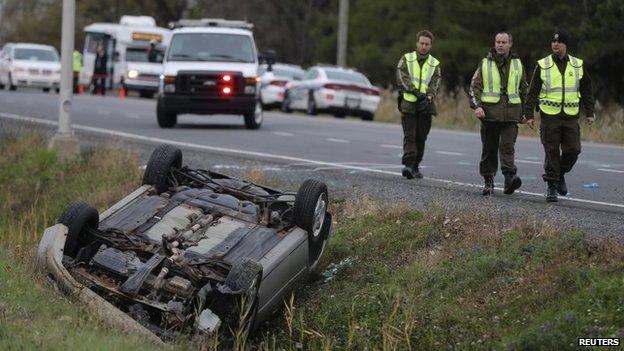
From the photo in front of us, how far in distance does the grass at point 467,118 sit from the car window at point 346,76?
1274 mm

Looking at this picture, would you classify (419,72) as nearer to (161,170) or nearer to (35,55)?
(161,170)

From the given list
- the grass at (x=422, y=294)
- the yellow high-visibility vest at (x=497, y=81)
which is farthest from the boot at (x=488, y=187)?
the grass at (x=422, y=294)

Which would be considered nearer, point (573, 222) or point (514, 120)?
point (573, 222)

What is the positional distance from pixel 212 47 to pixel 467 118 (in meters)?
8.75

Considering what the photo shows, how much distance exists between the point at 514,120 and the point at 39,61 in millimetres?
38310

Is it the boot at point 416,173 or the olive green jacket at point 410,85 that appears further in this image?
the boot at point 416,173

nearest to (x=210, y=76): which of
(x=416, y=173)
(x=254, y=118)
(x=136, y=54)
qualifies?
(x=254, y=118)

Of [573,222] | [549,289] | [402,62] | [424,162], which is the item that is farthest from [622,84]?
[549,289]

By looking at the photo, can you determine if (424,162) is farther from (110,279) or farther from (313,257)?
(110,279)

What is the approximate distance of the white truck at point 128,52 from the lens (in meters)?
50.4

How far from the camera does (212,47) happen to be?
26.8 metres

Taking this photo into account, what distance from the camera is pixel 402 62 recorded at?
602 inches

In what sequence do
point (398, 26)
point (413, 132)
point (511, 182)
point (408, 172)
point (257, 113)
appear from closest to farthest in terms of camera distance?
point (511, 182) < point (413, 132) < point (408, 172) < point (257, 113) < point (398, 26)

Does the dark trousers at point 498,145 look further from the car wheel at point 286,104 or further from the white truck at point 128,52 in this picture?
the white truck at point 128,52
